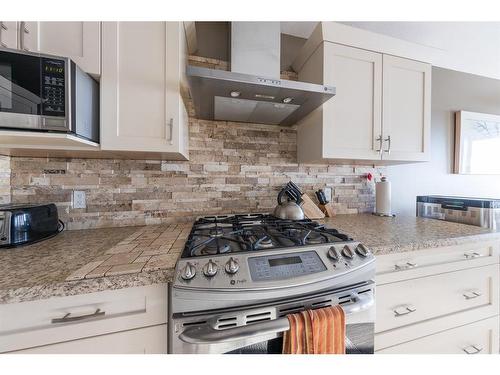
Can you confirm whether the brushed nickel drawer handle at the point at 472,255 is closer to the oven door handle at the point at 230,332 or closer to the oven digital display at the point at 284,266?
the oven digital display at the point at 284,266

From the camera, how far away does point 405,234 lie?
1.06m

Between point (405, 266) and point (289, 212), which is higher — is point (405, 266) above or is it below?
below

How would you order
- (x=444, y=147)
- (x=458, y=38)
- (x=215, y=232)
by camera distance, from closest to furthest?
1. (x=215, y=232)
2. (x=458, y=38)
3. (x=444, y=147)

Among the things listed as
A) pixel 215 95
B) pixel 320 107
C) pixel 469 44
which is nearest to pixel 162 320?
pixel 215 95

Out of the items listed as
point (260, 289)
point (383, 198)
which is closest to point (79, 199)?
point (260, 289)

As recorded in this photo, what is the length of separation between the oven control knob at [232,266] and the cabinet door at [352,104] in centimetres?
90

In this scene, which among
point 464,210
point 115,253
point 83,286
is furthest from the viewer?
point 464,210

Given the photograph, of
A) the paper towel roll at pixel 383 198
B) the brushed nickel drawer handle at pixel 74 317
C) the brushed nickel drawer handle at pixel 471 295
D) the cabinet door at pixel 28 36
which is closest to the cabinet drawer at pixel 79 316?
the brushed nickel drawer handle at pixel 74 317

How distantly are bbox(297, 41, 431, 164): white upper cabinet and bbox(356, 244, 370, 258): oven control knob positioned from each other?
0.61 m

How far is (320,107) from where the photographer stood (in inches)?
49.3

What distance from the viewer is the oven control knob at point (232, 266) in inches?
25.8

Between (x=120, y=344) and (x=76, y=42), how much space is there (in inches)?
47.9

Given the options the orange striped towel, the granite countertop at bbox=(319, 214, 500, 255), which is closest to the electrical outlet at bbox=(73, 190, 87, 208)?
the orange striped towel

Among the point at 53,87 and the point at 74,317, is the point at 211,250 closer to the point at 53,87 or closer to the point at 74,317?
A: the point at 74,317
